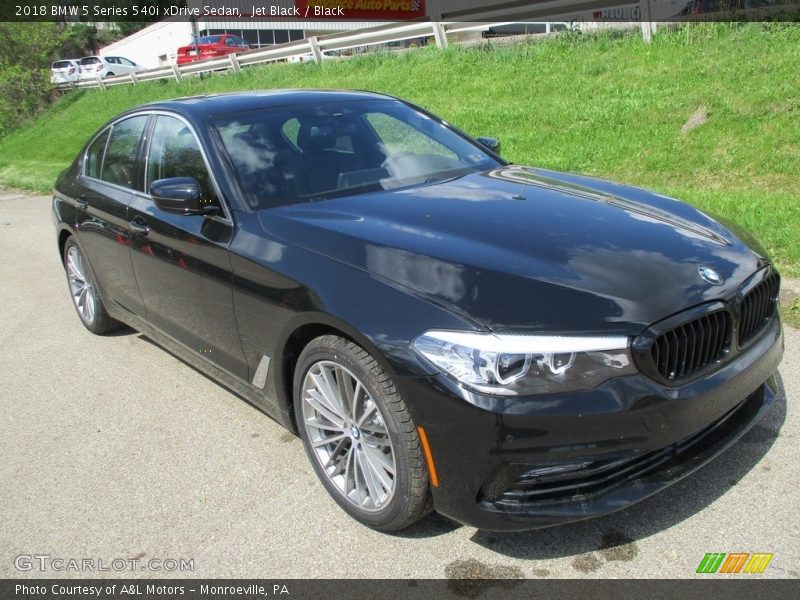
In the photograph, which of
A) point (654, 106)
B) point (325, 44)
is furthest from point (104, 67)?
point (654, 106)

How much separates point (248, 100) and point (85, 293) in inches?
94.7

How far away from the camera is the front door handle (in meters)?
4.25

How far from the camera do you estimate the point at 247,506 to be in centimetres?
332

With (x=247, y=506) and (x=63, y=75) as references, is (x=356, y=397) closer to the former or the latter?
(x=247, y=506)

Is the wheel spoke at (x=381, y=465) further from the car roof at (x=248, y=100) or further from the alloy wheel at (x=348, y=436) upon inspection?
the car roof at (x=248, y=100)

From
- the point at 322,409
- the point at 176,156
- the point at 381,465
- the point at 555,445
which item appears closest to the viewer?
the point at 555,445

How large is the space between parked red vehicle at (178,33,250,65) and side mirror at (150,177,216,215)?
28591 millimetres

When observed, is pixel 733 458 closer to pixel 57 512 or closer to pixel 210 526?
pixel 210 526

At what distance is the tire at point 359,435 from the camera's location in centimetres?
272

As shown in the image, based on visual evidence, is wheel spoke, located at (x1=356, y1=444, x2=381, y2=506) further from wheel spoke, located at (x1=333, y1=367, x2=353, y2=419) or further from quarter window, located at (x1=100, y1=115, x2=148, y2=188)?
quarter window, located at (x1=100, y1=115, x2=148, y2=188)

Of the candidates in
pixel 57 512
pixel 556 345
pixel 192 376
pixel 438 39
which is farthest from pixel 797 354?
pixel 438 39

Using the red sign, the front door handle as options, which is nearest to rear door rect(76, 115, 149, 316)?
the front door handle

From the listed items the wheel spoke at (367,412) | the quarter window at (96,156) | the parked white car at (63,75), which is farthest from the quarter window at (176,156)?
the parked white car at (63,75)

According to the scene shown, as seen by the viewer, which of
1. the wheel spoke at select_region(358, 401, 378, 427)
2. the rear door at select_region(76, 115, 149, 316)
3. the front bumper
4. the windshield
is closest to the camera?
the front bumper
